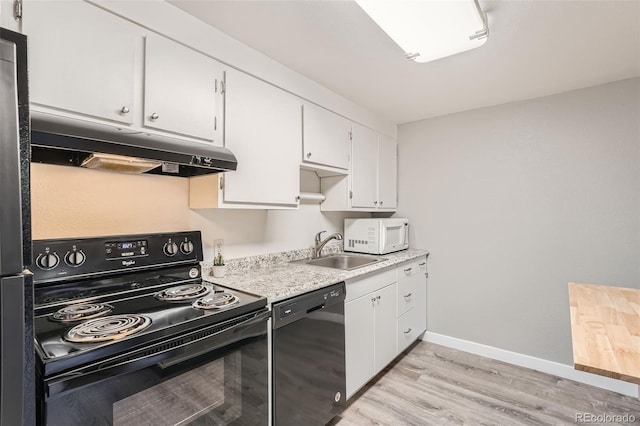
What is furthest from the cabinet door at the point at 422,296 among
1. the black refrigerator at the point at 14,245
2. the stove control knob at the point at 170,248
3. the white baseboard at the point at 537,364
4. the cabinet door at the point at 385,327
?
the black refrigerator at the point at 14,245

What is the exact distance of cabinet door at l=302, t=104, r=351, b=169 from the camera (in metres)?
2.14

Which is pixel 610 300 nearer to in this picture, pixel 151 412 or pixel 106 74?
pixel 151 412

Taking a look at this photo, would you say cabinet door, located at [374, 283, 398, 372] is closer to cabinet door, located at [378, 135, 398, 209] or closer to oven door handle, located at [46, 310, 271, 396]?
cabinet door, located at [378, 135, 398, 209]

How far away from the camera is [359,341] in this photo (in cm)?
204

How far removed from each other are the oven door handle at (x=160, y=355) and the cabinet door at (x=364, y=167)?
1.59 m

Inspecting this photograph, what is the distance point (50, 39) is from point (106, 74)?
7.1 inches

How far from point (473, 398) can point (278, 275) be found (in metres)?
1.63

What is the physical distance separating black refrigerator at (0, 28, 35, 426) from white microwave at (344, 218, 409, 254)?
7.62 feet

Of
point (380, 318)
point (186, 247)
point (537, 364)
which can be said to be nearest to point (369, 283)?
point (380, 318)

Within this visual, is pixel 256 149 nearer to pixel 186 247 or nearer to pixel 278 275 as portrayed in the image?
pixel 186 247

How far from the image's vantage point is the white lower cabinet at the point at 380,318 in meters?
1.98

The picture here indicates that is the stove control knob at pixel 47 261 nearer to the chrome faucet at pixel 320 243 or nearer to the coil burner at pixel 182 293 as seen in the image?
the coil burner at pixel 182 293

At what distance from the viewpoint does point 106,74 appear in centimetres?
121

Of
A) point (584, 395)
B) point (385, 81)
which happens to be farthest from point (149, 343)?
point (584, 395)
